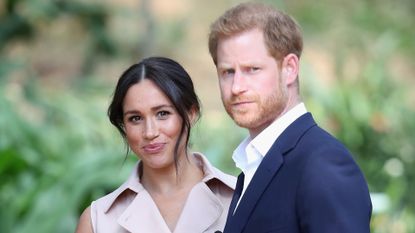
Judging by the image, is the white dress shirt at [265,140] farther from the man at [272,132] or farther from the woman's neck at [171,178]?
the woman's neck at [171,178]

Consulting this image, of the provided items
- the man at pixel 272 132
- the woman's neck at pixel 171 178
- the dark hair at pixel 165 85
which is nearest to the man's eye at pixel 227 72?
the man at pixel 272 132

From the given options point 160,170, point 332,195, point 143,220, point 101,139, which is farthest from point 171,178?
point 101,139

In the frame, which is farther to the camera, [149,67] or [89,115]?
[89,115]

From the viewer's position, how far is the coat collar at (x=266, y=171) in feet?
7.51

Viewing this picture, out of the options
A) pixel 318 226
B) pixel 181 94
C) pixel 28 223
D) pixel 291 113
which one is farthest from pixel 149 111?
pixel 28 223

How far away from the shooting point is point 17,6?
11383mm

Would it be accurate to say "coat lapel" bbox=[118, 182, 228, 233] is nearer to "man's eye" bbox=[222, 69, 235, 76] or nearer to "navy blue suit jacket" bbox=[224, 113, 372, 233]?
"navy blue suit jacket" bbox=[224, 113, 372, 233]

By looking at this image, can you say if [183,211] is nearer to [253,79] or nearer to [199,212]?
[199,212]

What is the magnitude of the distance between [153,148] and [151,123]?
0.25 ft

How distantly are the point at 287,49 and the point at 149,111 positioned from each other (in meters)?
0.55

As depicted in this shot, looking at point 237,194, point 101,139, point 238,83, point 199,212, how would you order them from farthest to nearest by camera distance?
point 101,139, point 199,212, point 237,194, point 238,83

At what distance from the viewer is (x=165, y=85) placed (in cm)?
274

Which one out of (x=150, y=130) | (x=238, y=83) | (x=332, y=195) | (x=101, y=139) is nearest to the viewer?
(x=332, y=195)

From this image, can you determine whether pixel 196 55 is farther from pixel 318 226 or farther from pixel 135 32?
pixel 318 226
